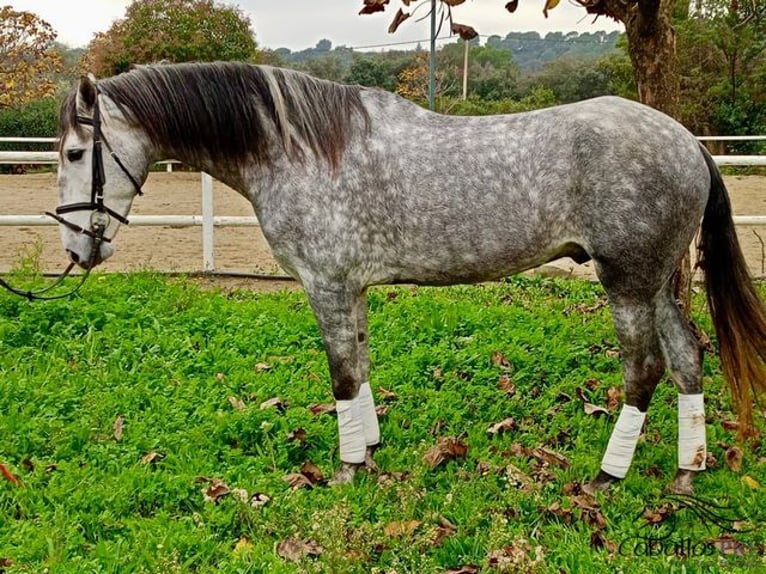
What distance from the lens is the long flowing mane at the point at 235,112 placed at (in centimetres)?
341

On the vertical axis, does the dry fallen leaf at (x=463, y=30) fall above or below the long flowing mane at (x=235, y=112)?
above

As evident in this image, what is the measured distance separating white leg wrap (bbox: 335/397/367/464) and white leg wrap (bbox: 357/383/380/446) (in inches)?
5.3

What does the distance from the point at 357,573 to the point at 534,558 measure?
2.23 ft

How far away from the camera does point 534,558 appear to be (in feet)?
9.38

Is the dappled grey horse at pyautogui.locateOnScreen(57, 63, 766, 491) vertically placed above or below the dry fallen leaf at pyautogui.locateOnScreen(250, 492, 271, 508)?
above

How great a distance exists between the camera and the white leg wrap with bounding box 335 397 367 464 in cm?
362

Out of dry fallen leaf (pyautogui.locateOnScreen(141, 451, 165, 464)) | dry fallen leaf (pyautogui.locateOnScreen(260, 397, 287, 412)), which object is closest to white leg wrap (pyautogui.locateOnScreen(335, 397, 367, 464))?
dry fallen leaf (pyautogui.locateOnScreen(260, 397, 287, 412))

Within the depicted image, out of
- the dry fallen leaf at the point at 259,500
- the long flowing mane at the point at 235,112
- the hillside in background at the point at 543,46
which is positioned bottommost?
the dry fallen leaf at the point at 259,500

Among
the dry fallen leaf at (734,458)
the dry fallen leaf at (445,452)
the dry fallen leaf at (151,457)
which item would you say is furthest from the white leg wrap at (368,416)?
the dry fallen leaf at (734,458)

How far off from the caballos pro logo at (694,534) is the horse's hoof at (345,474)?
1294 mm

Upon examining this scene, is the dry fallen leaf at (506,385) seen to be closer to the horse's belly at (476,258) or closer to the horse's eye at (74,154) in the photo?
the horse's belly at (476,258)

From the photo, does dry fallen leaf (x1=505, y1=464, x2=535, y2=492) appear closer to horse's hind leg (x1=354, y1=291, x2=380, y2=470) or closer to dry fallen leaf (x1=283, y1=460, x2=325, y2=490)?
horse's hind leg (x1=354, y1=291, x2=380, y2=470)

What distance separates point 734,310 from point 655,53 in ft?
6.42

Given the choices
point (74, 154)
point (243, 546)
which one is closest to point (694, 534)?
point (243, 546)
